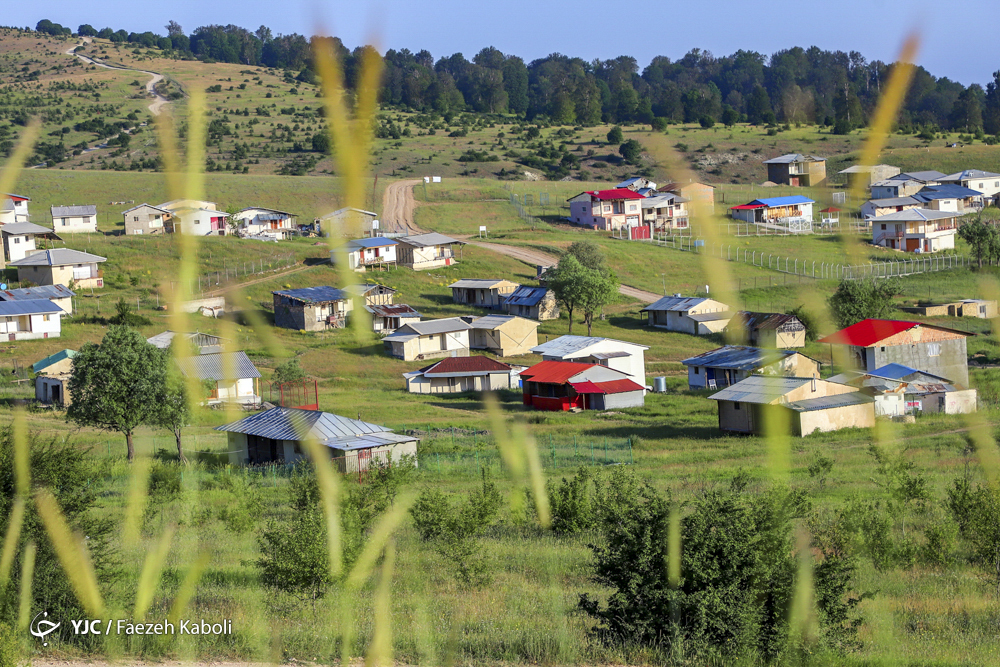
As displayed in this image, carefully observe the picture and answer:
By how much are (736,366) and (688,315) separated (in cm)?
1475

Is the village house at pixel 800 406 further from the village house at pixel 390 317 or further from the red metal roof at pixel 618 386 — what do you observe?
the village house at pixel 390 317

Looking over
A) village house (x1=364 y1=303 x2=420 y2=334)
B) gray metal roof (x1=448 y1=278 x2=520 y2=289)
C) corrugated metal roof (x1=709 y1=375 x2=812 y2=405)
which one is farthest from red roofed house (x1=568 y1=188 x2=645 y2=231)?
corrugated metal roof (x1=709 y1=375 x2=812 y2=405)

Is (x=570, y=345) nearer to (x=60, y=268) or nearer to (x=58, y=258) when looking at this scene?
(x=60, y=268)

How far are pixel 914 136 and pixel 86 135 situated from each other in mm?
95570

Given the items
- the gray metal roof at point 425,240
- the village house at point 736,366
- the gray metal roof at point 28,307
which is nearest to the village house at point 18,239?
the gray metal roof at point 28,307

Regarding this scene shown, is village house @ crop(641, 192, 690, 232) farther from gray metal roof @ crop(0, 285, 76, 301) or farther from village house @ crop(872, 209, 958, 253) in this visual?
gray metal roof @ crop(0, 285, 76, 301)

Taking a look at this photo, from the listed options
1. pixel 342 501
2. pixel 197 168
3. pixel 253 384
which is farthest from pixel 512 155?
pixel 197 168

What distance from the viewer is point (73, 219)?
72.1 m

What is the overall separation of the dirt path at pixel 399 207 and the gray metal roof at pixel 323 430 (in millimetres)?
52646

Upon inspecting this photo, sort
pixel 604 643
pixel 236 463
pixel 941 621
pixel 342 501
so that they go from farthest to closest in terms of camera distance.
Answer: pixel 236 463 < pixel 342 501 < pixel 941 621 < pixel 604 643

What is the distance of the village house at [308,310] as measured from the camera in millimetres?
54594

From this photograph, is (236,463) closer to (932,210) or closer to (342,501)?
(342,501)

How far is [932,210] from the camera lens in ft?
259

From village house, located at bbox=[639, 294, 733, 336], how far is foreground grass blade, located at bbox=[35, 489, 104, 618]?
153 feet
